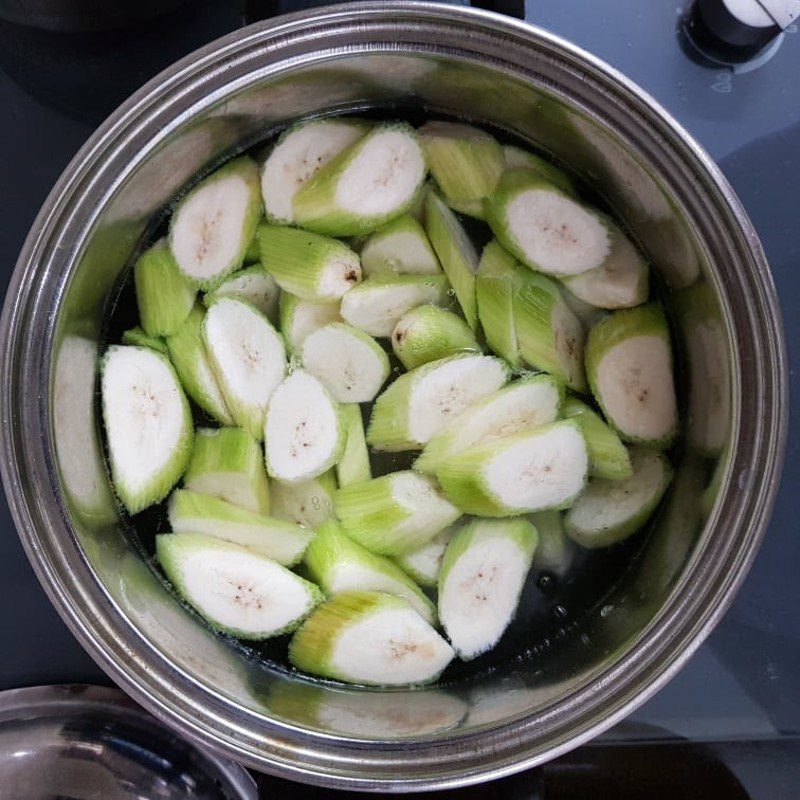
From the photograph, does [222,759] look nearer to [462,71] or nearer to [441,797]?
[441,797]

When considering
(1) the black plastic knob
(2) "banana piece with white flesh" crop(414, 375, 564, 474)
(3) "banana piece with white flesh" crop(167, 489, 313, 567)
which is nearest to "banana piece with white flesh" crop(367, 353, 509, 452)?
(2) "banana piece with white flesh" crop(414, 375, 564, 474)

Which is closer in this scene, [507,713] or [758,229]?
[507,713]

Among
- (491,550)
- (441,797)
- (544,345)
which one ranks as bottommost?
(441,797)

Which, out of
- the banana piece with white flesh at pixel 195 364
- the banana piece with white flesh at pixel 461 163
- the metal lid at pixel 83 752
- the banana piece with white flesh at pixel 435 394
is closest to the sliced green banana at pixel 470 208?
the banana piece with white flesh at pixel 461 163

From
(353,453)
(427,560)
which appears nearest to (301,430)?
(353,453)

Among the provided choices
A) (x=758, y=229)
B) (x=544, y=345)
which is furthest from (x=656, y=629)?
(x=758, y=229)

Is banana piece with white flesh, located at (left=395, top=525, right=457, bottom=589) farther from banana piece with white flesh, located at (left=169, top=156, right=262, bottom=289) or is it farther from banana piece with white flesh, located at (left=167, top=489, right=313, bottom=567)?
banana piece with white flesh, located at (left=169, top=156, right=262, bottom=289)
